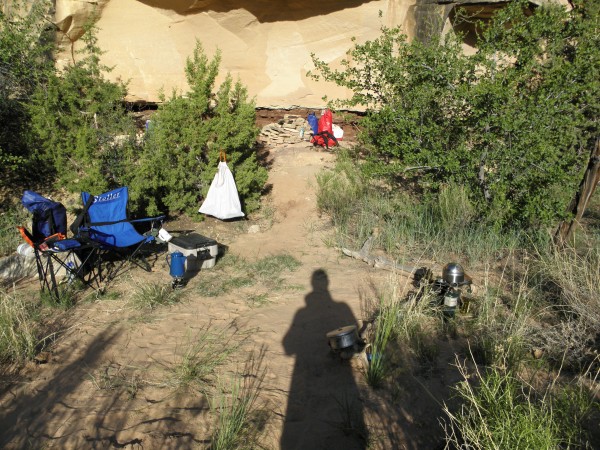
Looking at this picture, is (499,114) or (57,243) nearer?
(57,243)

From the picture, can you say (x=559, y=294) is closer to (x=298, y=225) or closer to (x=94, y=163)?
(x=298, y=225)

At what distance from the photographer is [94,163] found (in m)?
7.20

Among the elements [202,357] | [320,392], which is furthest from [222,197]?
[320,392]

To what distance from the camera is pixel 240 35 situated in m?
10.9

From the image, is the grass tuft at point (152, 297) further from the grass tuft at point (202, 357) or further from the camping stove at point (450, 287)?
the camping stove at point (450, 287)

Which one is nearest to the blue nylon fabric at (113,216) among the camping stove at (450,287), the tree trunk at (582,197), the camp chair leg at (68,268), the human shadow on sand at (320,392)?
the camp chair leg at (68,268)

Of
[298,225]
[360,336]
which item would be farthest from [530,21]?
[360,336]

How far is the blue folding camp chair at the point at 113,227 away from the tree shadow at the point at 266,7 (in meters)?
6.18

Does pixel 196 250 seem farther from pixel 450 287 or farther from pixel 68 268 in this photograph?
pixel 450 287

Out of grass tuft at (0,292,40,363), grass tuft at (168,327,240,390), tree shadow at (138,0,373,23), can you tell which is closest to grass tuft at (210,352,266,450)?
grass tuft at (168,327,240,390)

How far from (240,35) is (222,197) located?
556cm

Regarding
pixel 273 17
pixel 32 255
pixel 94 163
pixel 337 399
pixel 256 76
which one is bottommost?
pixel 337 399

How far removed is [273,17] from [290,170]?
4.09m

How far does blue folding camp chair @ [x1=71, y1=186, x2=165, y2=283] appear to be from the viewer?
5.50 metres
